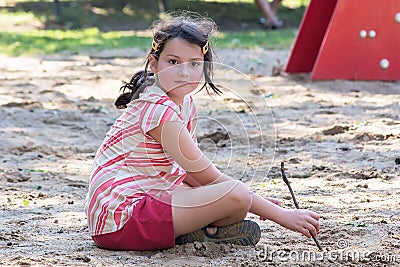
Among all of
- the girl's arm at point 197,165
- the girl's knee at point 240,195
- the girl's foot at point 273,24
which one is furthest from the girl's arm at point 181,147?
the girl's foot at point 273,24

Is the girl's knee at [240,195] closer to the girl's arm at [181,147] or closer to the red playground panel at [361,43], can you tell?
the girl's arm at [181,147]

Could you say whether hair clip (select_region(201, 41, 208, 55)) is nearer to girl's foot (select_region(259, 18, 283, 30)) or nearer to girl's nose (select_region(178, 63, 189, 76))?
girl's nose (select_region(178, 63, 189, 76))

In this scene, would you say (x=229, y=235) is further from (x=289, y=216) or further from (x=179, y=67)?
(x=179, y=67)

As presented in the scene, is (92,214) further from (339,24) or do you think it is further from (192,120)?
(339,24)

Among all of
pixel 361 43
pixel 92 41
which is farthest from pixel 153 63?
pixel 92 41

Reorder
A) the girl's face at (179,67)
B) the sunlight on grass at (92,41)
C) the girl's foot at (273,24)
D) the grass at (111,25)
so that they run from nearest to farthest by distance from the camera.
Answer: the girl's face at (179,67) → the sunlight on grass at (92,41) → the grass at (111,25) → the girl's foot at (273,24)

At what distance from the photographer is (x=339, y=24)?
6.22 metres

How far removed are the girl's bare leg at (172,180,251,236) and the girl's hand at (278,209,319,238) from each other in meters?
0.14

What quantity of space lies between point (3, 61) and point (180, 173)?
5.48 metres

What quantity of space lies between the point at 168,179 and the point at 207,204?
204mm

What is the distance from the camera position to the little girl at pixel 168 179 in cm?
251

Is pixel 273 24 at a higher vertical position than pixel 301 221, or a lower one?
lower

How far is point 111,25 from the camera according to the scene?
1314 centimetres

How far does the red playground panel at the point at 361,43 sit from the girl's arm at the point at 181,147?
3.95 m
